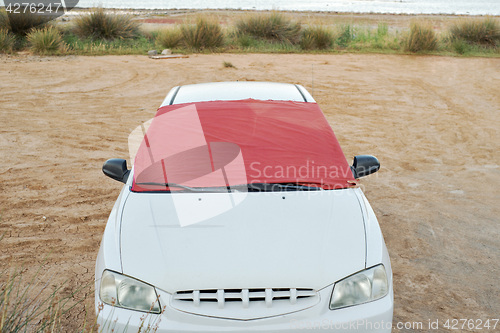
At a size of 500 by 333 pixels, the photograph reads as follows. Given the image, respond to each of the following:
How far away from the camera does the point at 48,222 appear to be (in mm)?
5203

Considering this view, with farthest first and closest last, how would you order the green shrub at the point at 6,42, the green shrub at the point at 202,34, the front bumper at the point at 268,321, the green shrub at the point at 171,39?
the green shrub at the point at 171,39 < the green shrub at the point at 202,34 < the green shrub at the point at 6,42 < the front bumper at the point at 268,321

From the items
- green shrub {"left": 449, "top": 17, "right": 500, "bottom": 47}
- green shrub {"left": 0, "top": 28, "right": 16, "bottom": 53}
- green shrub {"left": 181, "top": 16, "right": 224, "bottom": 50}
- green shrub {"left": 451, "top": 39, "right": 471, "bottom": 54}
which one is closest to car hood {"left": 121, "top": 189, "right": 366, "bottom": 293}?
green shrub {"left": 181, "top": 16, "right": 224, "bottom": 50}

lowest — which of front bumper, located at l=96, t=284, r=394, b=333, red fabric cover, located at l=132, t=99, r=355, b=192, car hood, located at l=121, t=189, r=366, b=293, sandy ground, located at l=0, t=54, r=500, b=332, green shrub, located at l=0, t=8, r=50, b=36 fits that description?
sandy ground, located at l=0, t=54, r=500, b=332

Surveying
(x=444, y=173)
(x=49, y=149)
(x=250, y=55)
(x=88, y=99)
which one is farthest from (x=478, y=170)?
(x=250, y=55)

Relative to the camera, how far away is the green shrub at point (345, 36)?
63.1 feet

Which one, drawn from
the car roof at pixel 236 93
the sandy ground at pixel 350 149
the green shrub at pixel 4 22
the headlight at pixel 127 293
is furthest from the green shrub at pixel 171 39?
the headlight at pixel 127 293

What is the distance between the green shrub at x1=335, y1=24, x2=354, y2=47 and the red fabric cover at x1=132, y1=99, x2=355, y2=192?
15709mm

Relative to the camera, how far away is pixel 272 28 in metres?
18.6

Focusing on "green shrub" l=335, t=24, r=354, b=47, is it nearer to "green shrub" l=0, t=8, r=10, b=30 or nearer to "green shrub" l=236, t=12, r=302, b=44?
"green shrub" l=236, t=12, r=302, b=44

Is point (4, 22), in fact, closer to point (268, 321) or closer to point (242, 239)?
point (242, 239)

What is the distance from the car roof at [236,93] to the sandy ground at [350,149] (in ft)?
5.39

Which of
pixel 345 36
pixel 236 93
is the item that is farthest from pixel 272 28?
pixel 236 93

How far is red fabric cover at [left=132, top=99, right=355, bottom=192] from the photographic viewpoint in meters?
3.51

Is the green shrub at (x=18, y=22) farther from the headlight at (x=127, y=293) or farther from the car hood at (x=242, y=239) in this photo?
the headlight at (x=127, y=293)
